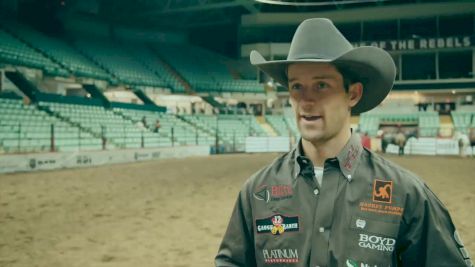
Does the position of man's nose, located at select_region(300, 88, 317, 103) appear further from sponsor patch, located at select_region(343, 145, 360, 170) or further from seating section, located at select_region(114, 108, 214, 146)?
seating section, located at select_region(114, 108, 214, 146)

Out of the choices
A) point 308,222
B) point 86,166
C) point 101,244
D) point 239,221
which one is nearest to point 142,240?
point 101,244

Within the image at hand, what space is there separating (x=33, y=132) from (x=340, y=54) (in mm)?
17101

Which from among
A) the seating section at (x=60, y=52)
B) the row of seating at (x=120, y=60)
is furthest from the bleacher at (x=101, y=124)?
the seating section at (x=60, y=52)

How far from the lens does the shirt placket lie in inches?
68.3

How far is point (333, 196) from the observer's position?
179 cm

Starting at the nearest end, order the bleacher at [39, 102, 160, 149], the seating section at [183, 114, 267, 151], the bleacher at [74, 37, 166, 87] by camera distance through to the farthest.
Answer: the bleacher at [39, 102, 160, 149], the seating section at [183, 114, 267, 151], the bleacher at [74, 37, 166, 87]

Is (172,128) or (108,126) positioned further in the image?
(172,128)

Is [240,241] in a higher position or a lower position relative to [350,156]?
lower

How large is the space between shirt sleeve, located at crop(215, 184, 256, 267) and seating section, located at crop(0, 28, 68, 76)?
73.3 ft

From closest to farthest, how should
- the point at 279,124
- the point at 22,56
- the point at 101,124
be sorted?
the point at 101,124 < the point at 22,56 < the point at 279,124

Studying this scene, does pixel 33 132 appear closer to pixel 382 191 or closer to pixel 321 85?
pixel 321 85

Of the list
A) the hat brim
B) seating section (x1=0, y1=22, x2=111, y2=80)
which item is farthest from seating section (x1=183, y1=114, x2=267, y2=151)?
the hat brim

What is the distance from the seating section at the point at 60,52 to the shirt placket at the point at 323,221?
2650 centimetres

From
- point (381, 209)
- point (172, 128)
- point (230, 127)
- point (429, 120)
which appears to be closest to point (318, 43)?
point (381, 209)
